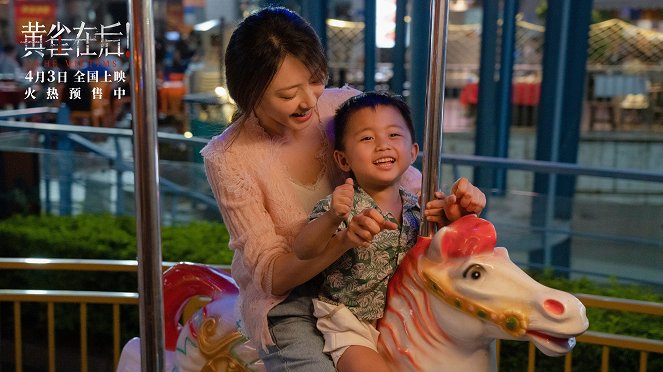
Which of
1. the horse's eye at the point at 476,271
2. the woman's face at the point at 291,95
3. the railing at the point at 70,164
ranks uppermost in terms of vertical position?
the woman's face at the point at 291,95

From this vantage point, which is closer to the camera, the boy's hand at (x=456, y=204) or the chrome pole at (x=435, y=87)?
the chrome pole at (x=435, y=87)

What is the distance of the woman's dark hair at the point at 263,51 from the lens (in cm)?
139

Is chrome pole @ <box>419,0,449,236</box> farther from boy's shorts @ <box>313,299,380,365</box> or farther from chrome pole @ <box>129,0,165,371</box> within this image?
chrome pole @ <box>129,0,165,371</box>

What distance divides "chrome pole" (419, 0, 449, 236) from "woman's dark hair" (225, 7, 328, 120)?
10.9 inches

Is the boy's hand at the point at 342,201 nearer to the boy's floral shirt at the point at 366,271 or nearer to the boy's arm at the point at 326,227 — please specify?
the boy's arm at the point at 326,227

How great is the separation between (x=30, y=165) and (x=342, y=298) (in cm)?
406

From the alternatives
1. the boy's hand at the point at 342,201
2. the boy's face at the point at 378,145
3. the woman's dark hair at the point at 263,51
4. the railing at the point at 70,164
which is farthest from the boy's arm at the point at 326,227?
the railing at the point at 70,164

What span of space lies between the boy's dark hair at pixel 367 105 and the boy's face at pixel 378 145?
0.01 m

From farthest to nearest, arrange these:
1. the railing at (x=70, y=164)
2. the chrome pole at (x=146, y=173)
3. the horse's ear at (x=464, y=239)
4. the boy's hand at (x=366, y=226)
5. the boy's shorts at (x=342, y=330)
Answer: the railing at (x=70, y=164) → the boy's shorts at (x=342, y=330) → the horse's ear at (x=464, y=239) → the boy's hand at (x=366, y=226) → the chrome pole at (x=146, y=173)

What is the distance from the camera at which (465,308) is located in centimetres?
125

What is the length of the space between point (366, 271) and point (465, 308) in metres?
0.20

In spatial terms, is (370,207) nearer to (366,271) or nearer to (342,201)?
(366,271)

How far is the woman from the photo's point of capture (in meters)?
1.39

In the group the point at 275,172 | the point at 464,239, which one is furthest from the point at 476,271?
the point at 275,172
